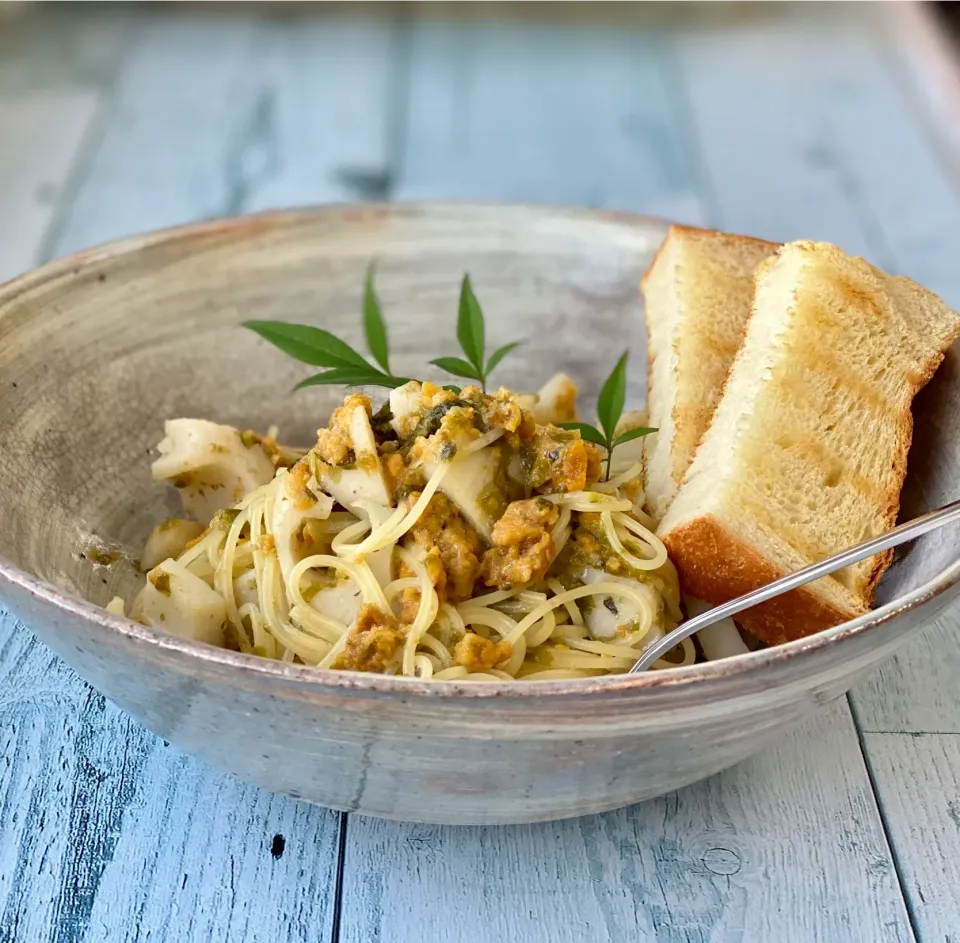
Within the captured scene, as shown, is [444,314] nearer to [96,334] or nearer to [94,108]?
[96,334]

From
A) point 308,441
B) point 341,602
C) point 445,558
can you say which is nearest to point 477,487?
point 445,558

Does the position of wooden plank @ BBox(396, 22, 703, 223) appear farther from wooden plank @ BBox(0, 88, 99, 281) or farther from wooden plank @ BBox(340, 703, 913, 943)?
wooden plank @ BBox(340, 703, 913, 943)

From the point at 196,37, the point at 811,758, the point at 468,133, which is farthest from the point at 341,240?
the point at 196,37

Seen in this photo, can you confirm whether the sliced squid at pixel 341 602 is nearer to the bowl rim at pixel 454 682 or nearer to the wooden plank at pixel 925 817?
the bowl rim at pixel 454 682

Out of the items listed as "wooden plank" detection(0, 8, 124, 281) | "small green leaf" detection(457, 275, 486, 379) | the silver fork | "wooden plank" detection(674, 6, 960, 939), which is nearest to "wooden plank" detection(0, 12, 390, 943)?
the silver fork

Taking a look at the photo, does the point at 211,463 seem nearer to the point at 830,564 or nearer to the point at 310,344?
the point at 310,344
